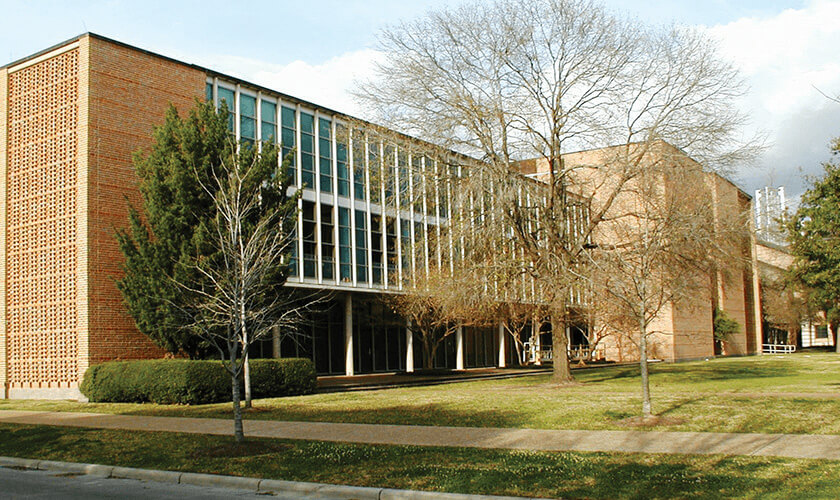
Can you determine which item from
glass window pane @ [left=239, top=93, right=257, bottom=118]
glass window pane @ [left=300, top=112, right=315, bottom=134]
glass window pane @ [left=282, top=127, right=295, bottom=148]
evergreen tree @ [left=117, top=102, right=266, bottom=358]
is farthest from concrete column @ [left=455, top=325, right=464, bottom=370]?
evergreen tree @ [left=117, top=102, right=266, bottom=358]

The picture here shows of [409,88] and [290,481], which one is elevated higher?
[409,88]

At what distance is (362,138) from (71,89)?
971 centimetres

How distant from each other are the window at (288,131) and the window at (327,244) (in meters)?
2.47

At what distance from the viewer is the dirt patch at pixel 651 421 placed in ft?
47.5

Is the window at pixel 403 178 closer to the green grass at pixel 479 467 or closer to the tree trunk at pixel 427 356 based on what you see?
the green grass at pixel 479 467

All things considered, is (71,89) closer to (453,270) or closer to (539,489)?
(453,270)

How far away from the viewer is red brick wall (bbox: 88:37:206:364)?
24875mm

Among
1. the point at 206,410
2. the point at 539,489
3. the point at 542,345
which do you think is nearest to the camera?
the point at 539,489

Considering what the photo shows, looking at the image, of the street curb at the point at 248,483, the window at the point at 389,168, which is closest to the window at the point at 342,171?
the window at the point at 389,168

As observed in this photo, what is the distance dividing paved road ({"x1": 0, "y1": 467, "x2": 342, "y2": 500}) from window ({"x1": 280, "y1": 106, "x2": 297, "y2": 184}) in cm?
2223

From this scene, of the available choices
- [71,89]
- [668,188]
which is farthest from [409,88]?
[71,89]

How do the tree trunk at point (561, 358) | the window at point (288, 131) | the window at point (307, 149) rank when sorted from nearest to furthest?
the tree trunk at point (561, 358), the window at point (288, 131), the window at point (307, 149)

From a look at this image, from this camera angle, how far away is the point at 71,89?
2612 cm

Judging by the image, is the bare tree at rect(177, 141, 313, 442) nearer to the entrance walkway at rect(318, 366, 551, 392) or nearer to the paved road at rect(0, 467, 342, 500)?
the entrance walkway at rect(318, 366, 551, 392)
